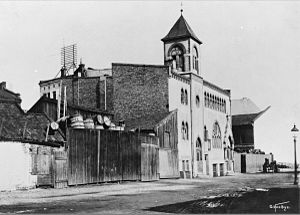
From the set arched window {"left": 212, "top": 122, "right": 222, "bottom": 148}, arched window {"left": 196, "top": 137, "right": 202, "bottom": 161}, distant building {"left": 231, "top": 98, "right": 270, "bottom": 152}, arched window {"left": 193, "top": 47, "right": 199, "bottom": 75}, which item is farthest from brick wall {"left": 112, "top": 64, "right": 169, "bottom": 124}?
distant building {"left": 231, "top": 98, "right": 270, "bottom": 152}

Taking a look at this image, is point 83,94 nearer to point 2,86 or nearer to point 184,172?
point 2,86

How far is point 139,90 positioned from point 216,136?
15705mm

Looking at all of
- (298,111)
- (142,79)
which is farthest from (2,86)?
(298,111)

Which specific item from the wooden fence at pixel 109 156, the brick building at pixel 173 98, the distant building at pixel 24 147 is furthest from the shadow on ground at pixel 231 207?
the brick building at pixel 173 98

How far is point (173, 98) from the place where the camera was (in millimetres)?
41188

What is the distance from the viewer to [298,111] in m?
20.1

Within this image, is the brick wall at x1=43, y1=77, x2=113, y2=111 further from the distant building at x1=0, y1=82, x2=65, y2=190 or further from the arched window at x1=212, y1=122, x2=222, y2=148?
the arched window at x1=212, y1=122, x2=222, y2=148

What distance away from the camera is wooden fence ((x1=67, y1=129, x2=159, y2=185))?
94.7ft

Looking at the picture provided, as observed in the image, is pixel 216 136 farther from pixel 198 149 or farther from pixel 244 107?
pixel 244 107

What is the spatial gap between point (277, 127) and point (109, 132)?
33892 mm

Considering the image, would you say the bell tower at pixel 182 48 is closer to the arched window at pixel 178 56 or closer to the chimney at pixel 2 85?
the arched window at pixel 178 56

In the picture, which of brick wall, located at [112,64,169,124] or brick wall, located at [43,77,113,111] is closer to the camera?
brick wall, located at [112,64,169,124]

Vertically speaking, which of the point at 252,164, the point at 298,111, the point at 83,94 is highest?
the point at 83,94

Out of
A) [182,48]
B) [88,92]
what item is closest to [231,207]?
Result: [88,92]
